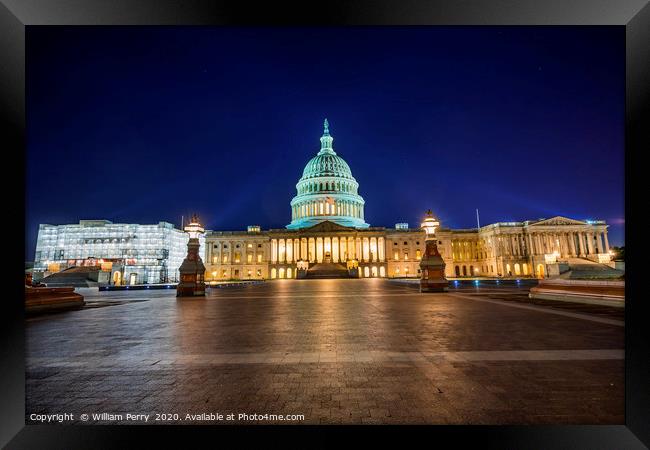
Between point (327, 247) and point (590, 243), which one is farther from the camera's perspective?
point (327, 247)

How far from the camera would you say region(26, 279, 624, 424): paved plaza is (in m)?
4.25

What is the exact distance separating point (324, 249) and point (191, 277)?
2869 inches

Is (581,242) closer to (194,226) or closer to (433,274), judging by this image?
(433,274)

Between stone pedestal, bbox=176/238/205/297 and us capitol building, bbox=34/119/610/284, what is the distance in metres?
64.5

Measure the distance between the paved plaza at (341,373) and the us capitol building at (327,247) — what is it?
81.3m

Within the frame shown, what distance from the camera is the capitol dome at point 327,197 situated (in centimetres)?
11056

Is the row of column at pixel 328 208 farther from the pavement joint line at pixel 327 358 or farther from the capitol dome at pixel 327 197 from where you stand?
the pavement joint line at pixel 327 358

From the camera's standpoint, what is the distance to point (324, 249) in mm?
97000

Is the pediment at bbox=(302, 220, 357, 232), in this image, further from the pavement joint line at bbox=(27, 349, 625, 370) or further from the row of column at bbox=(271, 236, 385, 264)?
the pavement joint line at bbox=(27, 349, 625, 370)

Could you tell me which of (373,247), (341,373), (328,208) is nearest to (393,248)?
(373,247)

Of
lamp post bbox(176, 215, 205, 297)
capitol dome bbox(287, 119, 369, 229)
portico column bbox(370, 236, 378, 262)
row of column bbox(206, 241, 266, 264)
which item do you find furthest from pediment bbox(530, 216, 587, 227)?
lamp post bbox(176, 215, 205, 297)

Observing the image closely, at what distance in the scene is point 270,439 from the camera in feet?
12.0

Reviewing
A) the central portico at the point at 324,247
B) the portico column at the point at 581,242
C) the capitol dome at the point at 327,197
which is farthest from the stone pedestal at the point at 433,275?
the portico column at the point at 581,242
